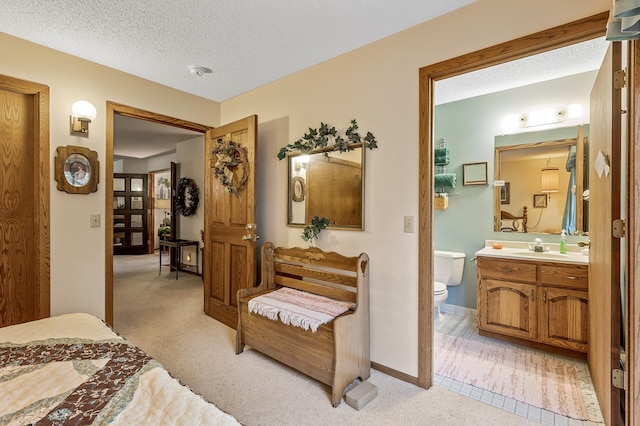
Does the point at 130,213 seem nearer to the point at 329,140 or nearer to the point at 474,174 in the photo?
the point at 329,140

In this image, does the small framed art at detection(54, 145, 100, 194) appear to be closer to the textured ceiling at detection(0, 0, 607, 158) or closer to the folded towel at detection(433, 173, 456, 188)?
the textured ceiling at detection(0, 0, 607, 158)

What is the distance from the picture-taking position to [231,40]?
7.55ft

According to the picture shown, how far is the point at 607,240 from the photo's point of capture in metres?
1.61

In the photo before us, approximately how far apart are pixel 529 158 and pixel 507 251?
39.9 inches

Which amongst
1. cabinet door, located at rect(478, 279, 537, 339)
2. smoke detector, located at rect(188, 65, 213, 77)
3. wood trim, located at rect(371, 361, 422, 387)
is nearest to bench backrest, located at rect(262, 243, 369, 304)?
wood trim, located at rect(371, 361, 422, 387)

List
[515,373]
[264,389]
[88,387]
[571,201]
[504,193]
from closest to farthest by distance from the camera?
[88,387], [264,389], [515,373], [571,201], [504,193]

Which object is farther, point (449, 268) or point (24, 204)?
point (449, 268)

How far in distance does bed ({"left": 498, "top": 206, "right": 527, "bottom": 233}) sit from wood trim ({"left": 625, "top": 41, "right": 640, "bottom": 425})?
202 cm

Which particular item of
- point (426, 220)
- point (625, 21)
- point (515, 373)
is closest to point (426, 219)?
point (426, 220)

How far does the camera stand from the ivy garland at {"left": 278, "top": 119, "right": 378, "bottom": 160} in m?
2.34

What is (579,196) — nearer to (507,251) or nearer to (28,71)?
(507,251)

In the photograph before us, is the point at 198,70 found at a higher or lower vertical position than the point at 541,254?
higher

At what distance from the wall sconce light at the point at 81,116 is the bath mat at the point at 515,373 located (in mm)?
3486

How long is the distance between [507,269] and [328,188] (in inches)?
70.6
